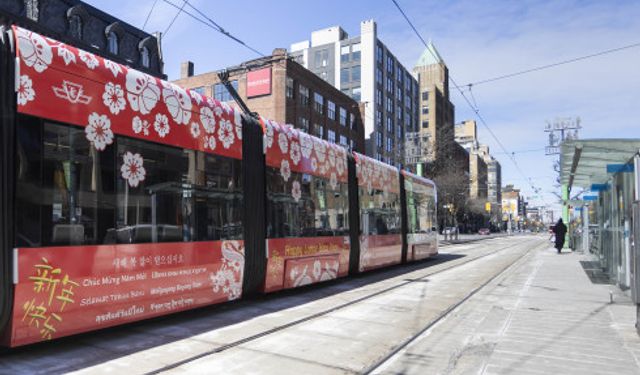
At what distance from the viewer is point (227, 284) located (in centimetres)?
796

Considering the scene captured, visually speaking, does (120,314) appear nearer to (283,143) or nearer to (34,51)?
(34,51)

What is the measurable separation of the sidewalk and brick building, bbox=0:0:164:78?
22.1 metres

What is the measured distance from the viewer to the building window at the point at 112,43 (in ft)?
92.7

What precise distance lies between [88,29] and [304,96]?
24.6 meters

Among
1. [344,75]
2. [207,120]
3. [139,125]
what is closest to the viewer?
[139,125]

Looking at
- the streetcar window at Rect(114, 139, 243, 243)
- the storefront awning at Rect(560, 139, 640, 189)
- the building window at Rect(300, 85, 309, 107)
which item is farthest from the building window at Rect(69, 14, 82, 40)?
the building window at Rect(300, 85, 309, 107)

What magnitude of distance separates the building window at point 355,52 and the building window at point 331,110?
16.3 metres

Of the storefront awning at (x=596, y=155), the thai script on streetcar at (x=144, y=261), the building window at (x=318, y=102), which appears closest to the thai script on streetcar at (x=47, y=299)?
the thai script on streetcar at (x=144, y=261)

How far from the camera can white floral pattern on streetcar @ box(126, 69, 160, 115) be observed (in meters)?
6.47

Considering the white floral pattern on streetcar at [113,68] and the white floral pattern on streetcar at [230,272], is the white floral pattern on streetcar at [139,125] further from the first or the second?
the white floral pattern on streetcar at [230,272]

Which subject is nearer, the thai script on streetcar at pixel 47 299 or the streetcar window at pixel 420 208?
the thai script on streetcar at pixel 47 299

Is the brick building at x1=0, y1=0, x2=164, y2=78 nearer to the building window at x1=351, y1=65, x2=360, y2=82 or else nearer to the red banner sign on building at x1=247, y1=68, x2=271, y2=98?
the red banner sign on building at x1=247, y1=68, x2=271, y2=98

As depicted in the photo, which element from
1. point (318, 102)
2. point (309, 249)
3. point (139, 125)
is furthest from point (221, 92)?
point (139, 125)

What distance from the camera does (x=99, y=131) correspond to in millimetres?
5961
